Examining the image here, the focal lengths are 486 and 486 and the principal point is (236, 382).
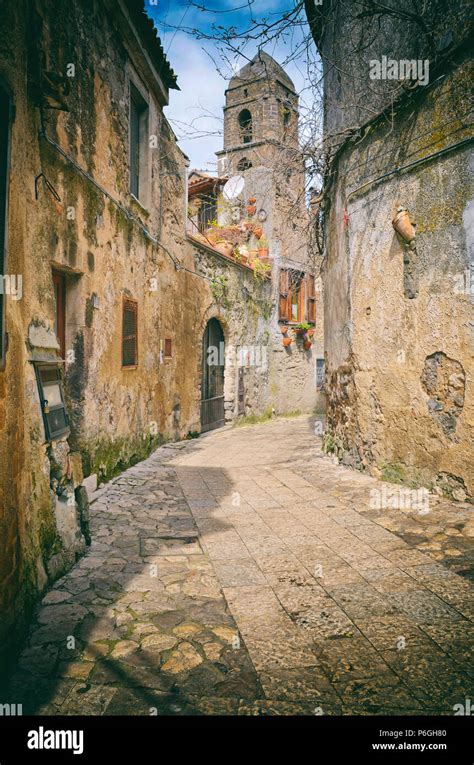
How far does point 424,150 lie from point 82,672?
466 centimetres

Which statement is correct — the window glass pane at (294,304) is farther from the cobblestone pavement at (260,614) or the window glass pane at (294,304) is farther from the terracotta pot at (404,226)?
the cobblestone pavement at (260,614)

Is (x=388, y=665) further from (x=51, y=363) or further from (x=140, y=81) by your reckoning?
(x=140, y=81)

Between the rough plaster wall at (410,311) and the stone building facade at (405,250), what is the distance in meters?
0.01

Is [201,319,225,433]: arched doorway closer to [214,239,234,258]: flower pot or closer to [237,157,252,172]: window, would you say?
[214,239,234,258]: flower pot

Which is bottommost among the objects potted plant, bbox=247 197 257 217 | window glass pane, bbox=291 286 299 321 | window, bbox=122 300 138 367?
window, bbox=122 300 138 367

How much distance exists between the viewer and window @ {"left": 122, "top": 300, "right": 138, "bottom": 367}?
20.0ft

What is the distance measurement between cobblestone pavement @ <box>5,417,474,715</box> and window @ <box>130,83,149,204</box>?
4.70m

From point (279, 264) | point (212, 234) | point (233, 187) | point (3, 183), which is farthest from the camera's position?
point (233, 187)

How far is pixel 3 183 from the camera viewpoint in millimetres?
2215

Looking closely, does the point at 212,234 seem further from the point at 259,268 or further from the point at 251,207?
the point at 251,207

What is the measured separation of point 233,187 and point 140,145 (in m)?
7.58

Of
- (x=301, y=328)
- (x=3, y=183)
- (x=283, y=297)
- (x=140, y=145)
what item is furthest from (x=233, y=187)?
(x=3, y=183)

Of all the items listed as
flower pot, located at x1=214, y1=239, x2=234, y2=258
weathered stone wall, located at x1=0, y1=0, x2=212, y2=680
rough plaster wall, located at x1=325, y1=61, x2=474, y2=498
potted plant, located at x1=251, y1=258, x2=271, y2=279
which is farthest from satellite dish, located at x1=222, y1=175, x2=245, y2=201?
rough plaster wall, located at x1=325, y1=61, x2=474, y2=498
